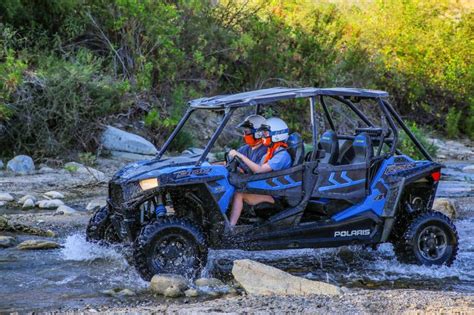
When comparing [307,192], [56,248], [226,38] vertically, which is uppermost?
[226,38]

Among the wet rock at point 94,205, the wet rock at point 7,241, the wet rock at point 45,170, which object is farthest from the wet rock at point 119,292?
the wet rock at point 45,170

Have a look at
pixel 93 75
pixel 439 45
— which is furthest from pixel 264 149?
pixel 439 45

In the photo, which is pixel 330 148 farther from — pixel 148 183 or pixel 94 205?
pixel 94 205

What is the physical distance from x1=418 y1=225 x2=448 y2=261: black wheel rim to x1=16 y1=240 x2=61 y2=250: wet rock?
399 centimetres

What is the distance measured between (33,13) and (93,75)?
2.21 metres

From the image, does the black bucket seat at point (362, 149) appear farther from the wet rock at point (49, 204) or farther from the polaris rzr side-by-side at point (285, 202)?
the wet rock at point (49, 204)

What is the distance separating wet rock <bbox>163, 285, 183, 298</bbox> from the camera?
25.6 ft

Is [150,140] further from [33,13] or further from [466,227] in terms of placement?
[466,227]

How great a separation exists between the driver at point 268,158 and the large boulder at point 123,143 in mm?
7792

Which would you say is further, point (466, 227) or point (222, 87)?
point (222, 87)

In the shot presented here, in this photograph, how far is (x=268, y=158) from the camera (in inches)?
351

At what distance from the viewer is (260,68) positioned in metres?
21.4

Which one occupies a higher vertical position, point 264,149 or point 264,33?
point 264,33

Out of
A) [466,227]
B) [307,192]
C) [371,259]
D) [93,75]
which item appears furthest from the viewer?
[93,75]
